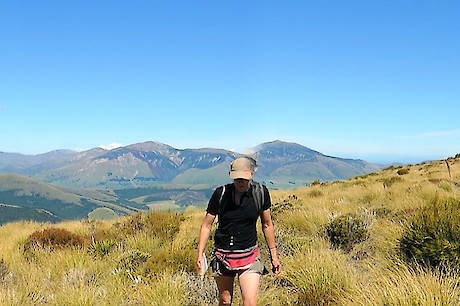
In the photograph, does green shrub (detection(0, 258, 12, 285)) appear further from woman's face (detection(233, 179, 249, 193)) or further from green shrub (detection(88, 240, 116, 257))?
woman's face (detection(233, 179, 249, 193))

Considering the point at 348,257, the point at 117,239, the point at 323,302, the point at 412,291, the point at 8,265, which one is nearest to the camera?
the point at 412,291

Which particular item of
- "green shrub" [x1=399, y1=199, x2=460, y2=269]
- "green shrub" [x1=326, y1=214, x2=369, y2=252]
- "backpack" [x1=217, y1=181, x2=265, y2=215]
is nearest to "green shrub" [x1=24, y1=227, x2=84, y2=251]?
"green shrub" [x1=326, y1=214, x2=369, y2=252]

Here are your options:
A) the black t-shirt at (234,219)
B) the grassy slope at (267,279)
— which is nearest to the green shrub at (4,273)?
the grassy slope at (267,279)

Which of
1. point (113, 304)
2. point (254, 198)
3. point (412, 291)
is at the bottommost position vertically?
point (113, 304)

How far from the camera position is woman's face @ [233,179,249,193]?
5.07 metres

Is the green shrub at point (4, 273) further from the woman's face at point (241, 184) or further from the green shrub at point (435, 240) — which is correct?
the green shrub at point (435, 240)

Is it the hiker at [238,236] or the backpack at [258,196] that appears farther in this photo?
the backpack at [258,196]

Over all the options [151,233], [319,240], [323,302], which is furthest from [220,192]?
[151,233]

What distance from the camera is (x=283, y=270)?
6.97 m

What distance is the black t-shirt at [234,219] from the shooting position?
522 cm

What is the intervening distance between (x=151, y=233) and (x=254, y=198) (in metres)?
6.61

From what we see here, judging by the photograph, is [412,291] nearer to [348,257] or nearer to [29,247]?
[348,257]

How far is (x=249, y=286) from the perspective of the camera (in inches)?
202

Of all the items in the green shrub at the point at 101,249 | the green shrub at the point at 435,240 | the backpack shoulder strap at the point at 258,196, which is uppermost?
the backpack shoulder strap at the point at 258,196
